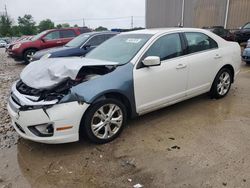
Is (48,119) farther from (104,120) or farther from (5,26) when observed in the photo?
(5,26)

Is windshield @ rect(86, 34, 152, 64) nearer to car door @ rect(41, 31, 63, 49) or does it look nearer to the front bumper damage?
the front bumper damage

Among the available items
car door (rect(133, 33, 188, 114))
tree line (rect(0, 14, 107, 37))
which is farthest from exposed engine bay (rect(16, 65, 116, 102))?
tree line (rect(0, 14, 107, 37))

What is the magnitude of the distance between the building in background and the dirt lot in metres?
18.8

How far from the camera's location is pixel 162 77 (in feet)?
13.9

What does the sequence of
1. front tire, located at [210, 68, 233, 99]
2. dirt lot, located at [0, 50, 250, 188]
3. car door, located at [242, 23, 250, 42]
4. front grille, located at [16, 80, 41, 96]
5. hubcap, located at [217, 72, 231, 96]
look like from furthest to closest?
car door, located at [242, 23, 250, 42] < hubcap, located at [217, 72, 231, 96] < front tire, located at [210, 68, 233, 99] < front grille, located at [16, 80, 41, 96] < dirt lot, located at [0, 50, 250, 188]

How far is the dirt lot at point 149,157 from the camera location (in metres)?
2.97

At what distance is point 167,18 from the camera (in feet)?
96.1

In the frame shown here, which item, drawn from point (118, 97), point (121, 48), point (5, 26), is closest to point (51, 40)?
point (121, 48)

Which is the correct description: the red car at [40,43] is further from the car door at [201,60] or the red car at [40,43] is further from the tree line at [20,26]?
the tree line at [20,26]

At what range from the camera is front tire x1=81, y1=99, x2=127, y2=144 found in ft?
11.6

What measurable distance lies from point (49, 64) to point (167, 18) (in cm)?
2714

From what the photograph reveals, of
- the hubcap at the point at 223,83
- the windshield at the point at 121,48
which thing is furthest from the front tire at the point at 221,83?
the windshield at the point at 121,48

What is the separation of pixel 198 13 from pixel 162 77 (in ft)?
74.2

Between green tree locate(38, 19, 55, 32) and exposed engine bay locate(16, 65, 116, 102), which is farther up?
exposed engine bay locate(16, 65, 116, 102)
